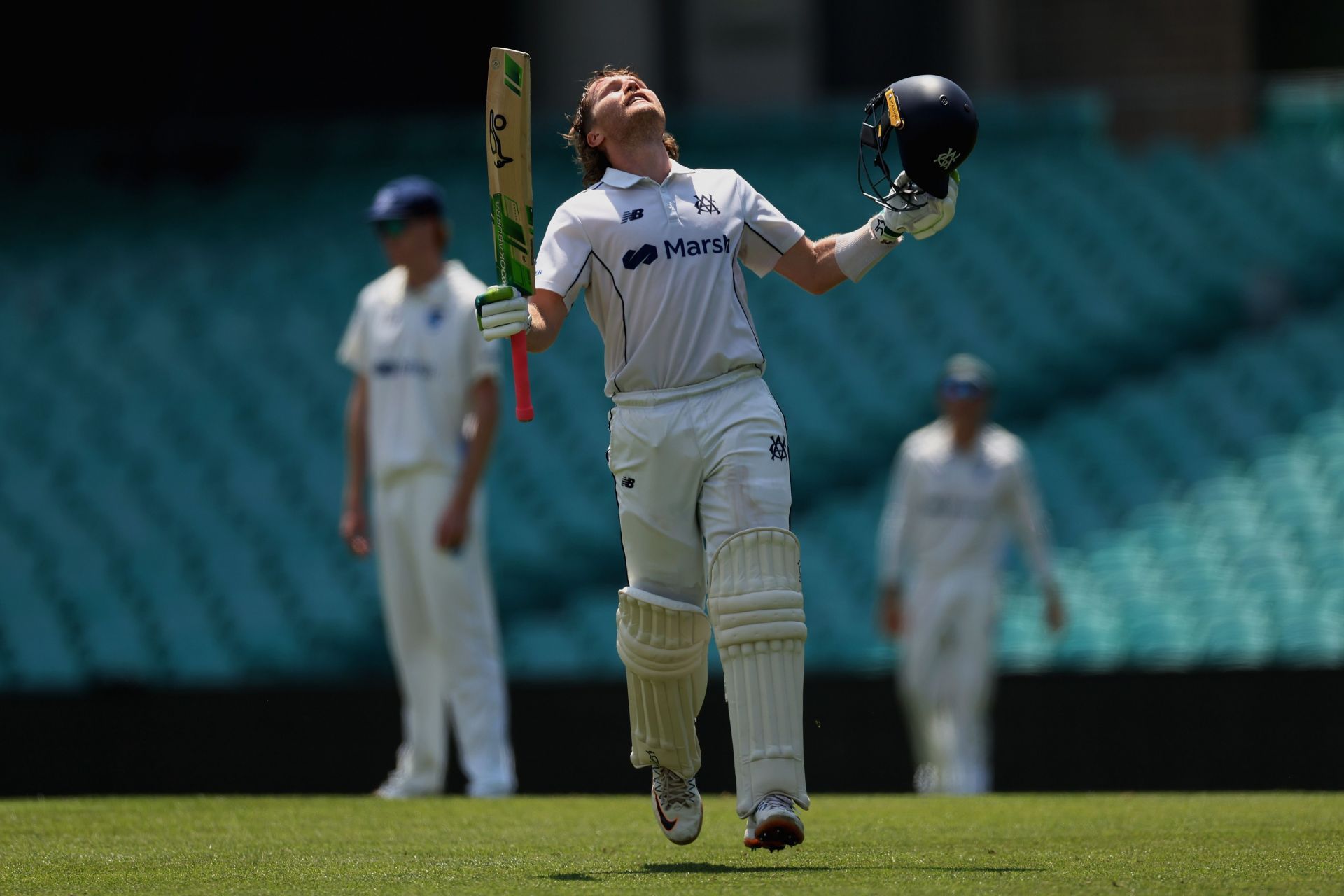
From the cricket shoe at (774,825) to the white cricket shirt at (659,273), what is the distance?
91 cm

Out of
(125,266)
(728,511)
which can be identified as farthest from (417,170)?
(728,511)

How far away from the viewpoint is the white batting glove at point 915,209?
4016mm

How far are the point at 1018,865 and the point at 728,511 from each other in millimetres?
921

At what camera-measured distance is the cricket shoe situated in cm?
371

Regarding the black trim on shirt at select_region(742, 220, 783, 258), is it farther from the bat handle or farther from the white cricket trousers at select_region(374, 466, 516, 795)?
the white cricket trousers at select_region(374, 466, 516, 795)

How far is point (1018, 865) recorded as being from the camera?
3691 millimetres

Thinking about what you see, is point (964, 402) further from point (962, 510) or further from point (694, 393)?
point (694, 393)

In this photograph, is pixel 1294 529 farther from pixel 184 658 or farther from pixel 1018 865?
pixel 1018 865

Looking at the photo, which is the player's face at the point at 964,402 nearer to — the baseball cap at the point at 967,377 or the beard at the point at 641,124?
the baseball cap at the point at 967,377

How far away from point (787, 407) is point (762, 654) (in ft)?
21.1

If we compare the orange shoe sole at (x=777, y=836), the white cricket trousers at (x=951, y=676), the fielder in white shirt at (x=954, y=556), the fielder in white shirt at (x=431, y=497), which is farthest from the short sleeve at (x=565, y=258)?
the fielder in white shirt at (x=954, y=556)

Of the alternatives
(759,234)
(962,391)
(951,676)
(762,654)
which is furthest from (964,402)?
(762,654)

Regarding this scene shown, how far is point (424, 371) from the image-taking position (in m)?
6.41

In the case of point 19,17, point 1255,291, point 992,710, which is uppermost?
point 19,17
